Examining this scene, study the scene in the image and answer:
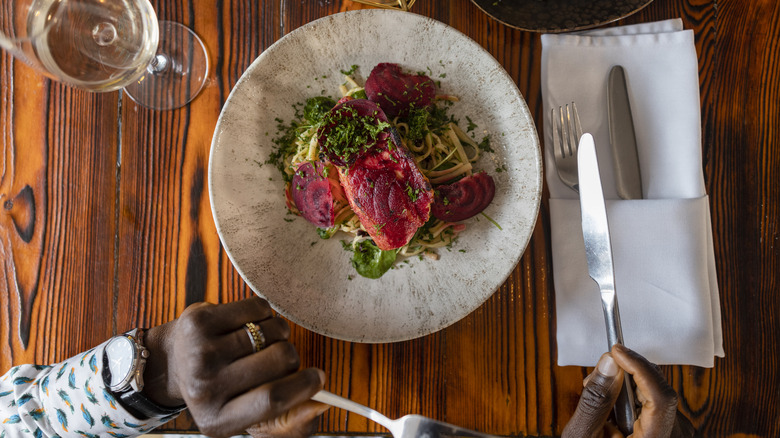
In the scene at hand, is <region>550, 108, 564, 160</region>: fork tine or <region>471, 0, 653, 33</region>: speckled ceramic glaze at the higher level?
<region>471, 0, 653, 33</region>: speckled ceramic glaze

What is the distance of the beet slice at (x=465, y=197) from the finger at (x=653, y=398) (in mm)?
673

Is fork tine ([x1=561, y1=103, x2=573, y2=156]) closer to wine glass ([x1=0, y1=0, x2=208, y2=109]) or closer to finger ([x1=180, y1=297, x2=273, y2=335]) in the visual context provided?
finger ([x1=180, y1=297, x2=273, y2=335])

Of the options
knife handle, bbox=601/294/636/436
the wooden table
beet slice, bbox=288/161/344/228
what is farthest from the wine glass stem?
knife handle, bbox=601/294/636/436

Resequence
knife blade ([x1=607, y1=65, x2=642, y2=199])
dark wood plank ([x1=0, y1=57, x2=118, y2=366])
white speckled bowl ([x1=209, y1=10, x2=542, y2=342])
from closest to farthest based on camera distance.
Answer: white speckled bowl ([x1=209, y1=10, x2=542, y2=342]) → knife blade ([x1=607, y1=65, x2=642, y2=199]) → dark wood plank ([x1=0, y1=57, x2=118, y2=366])

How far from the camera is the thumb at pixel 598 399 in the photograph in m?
1.59

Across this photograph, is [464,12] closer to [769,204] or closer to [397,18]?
[397,18]

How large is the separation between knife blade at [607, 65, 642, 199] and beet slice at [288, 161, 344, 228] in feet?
3.37

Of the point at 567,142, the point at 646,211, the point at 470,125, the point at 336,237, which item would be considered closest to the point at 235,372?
the point at 336,237

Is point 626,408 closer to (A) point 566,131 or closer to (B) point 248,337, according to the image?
(A) point 566,131

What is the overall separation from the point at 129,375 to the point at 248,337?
425mm

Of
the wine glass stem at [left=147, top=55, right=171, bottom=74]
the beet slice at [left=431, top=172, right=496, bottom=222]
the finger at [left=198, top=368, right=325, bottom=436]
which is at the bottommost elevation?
the finger at [left=198, top=368, right=325, bottom=436]

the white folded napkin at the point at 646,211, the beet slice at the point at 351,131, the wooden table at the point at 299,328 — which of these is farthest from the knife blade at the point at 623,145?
the beet slice at the point at 351,131

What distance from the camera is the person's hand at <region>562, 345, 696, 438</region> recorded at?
1544 mm

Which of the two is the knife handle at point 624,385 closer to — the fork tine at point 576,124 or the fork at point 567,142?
the fork at point 567,142
